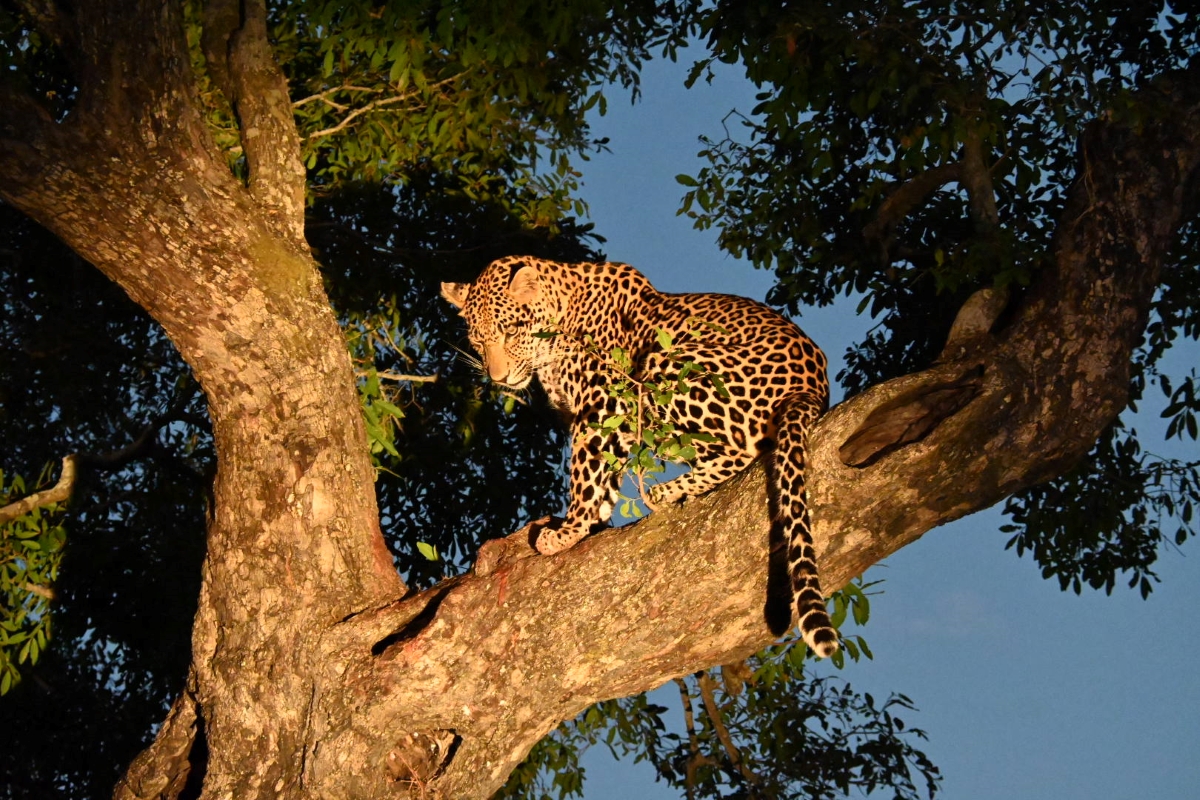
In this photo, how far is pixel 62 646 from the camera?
9.27 meters

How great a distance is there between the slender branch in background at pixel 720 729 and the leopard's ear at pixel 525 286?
2.36 m

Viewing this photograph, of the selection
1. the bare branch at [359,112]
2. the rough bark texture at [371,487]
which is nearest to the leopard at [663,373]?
the rough bark texture at [371,487]

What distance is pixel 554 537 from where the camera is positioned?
5.55m

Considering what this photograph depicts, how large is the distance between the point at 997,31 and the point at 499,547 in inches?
136

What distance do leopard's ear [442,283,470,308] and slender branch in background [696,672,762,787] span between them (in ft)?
8.17

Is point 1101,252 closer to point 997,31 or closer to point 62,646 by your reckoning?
point 997,31

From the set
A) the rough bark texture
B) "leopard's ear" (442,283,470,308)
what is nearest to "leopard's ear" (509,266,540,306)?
"leopard's ear" (442,283,470,308)

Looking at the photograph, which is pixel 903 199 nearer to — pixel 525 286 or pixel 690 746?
pixel 525 286

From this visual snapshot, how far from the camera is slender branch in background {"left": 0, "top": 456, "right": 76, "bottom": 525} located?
23.3 ft

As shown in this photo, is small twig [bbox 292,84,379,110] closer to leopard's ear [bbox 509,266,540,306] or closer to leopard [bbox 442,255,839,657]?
leopard [bbox 442,255,839,657]

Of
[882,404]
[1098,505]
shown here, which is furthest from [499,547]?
[1098,505]

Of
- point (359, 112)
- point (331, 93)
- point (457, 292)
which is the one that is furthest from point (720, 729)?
point (331, 93)

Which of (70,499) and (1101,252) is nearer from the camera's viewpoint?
(1101,252)

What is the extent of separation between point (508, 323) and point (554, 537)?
1.84m
